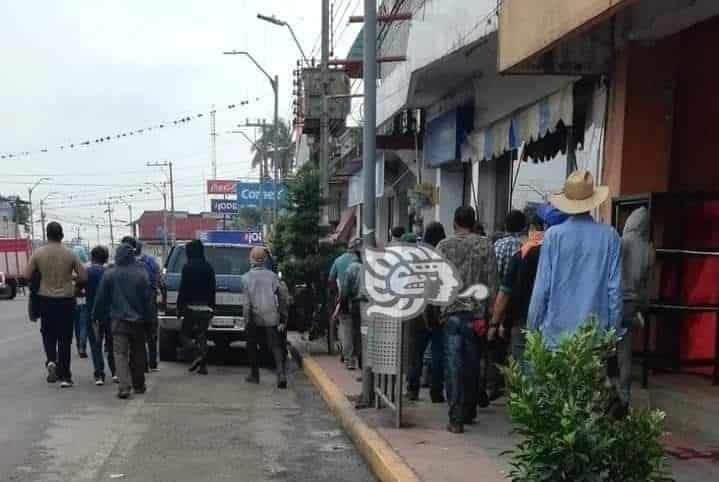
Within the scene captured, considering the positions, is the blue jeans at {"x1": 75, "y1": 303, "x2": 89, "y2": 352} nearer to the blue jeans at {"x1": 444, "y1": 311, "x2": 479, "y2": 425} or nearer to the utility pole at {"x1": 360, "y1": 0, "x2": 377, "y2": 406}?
the utility pole at {"x1": 360, "y1": 0, "x2": 377, "y2": 406}

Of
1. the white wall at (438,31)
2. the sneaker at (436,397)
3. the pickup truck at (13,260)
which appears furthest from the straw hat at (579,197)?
the pickup truck at (13,260)

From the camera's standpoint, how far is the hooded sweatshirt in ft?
23.3

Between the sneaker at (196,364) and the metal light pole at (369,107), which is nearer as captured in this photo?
the metal light pole at (369,107)

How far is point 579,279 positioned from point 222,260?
32.0 feet

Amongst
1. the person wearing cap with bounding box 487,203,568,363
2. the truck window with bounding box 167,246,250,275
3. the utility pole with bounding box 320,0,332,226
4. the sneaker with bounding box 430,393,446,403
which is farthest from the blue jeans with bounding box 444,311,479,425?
the utility pole with bounding box 320,0,332,226

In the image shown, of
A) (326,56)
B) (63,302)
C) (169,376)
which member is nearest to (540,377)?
(63,302)

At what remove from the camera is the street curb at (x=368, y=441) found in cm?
610

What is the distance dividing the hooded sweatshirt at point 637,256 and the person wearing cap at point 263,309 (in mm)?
5058

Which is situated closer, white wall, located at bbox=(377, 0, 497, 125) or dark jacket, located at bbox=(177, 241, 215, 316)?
white wall, located at bbox=(377, 0, 497, 125)

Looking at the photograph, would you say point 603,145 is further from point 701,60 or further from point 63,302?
point 63,302

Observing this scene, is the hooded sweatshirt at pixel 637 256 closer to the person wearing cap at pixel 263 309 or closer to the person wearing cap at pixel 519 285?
the person wearing cap at pixel 519 285

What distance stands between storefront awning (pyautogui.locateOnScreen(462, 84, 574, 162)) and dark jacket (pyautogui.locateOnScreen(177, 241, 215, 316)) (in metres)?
4.50

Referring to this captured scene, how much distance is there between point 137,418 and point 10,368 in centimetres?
427

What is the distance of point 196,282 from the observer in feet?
38.3
